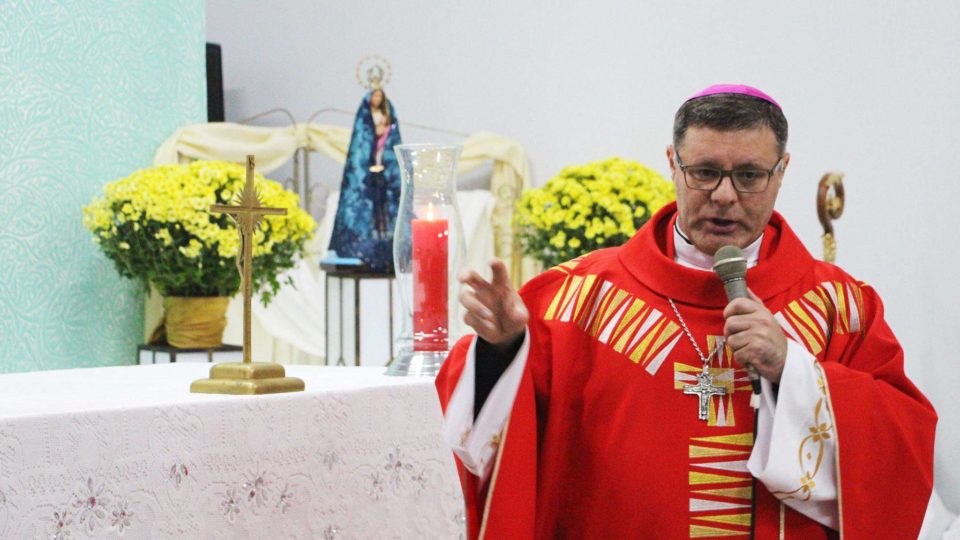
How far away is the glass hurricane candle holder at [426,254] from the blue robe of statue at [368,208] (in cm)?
138

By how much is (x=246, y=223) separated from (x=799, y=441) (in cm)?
105

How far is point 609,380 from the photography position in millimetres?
2102

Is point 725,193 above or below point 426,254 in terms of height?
above

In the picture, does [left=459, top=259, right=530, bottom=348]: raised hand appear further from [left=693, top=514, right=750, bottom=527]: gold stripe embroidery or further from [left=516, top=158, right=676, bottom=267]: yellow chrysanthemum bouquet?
[left=516, top=158, right=676, bottom=267]: yellow chrysanthemum bouquet

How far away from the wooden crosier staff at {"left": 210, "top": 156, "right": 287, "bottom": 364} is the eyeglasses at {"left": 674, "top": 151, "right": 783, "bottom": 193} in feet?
2.53

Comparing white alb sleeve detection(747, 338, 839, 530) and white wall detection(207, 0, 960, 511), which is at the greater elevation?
white wall detection(207, 0, 960, 511)

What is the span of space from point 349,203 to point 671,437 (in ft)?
7.57

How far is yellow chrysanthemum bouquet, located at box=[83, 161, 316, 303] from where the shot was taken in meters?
3.94

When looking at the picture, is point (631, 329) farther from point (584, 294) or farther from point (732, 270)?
point (732, 270)

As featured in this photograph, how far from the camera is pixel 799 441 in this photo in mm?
1951

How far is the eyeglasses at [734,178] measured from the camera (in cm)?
201

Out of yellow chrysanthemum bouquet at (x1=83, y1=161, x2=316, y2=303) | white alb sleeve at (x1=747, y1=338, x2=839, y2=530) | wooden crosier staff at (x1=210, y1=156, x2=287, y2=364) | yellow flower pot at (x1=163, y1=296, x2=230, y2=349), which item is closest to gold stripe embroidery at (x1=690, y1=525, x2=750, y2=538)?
white alb sleeve at (x1=747, y1=338, x2=839, y2=530)

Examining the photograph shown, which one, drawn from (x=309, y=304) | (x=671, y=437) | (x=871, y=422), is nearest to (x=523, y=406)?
(x=671, y=437)

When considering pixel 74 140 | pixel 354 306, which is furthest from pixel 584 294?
pixel 74 140
